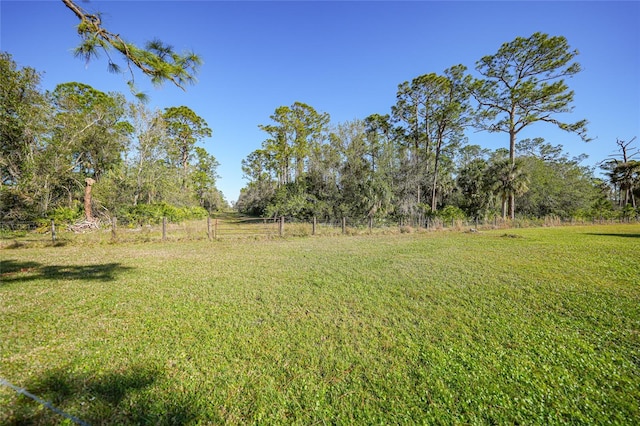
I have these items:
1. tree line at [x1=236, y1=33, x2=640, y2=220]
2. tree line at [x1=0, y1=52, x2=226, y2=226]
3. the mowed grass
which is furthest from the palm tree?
tree line at [x1=0, y1=52, x2=226, y2=226]

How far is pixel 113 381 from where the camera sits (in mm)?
2074

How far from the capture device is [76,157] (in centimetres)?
1728

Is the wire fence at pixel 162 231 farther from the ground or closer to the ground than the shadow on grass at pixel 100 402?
farther from the ground

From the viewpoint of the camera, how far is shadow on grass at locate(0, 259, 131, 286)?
504 centimetres

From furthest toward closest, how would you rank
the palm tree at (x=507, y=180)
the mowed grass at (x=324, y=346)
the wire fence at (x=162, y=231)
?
the palm tree at (x=507, y=180) → the wire fence at (x=162, y=231) → the mowed grass at (x=324, y=346)

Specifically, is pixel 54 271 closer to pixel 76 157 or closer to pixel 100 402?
pixel 100 402

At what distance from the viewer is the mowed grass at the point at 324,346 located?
1.83 meters

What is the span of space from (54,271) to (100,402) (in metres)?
5.95

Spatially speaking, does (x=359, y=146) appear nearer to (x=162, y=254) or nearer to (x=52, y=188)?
(x=162, y=254)

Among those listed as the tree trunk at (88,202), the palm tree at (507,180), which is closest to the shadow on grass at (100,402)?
the tree trunk at (88,202)

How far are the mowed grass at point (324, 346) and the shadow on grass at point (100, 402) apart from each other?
1 cm

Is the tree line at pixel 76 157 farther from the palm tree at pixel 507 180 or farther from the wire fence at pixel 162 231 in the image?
the palm tree at pixel 507 180

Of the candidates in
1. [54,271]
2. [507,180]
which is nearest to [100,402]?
[54,271]

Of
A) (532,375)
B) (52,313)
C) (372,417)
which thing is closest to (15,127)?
(52,313)
